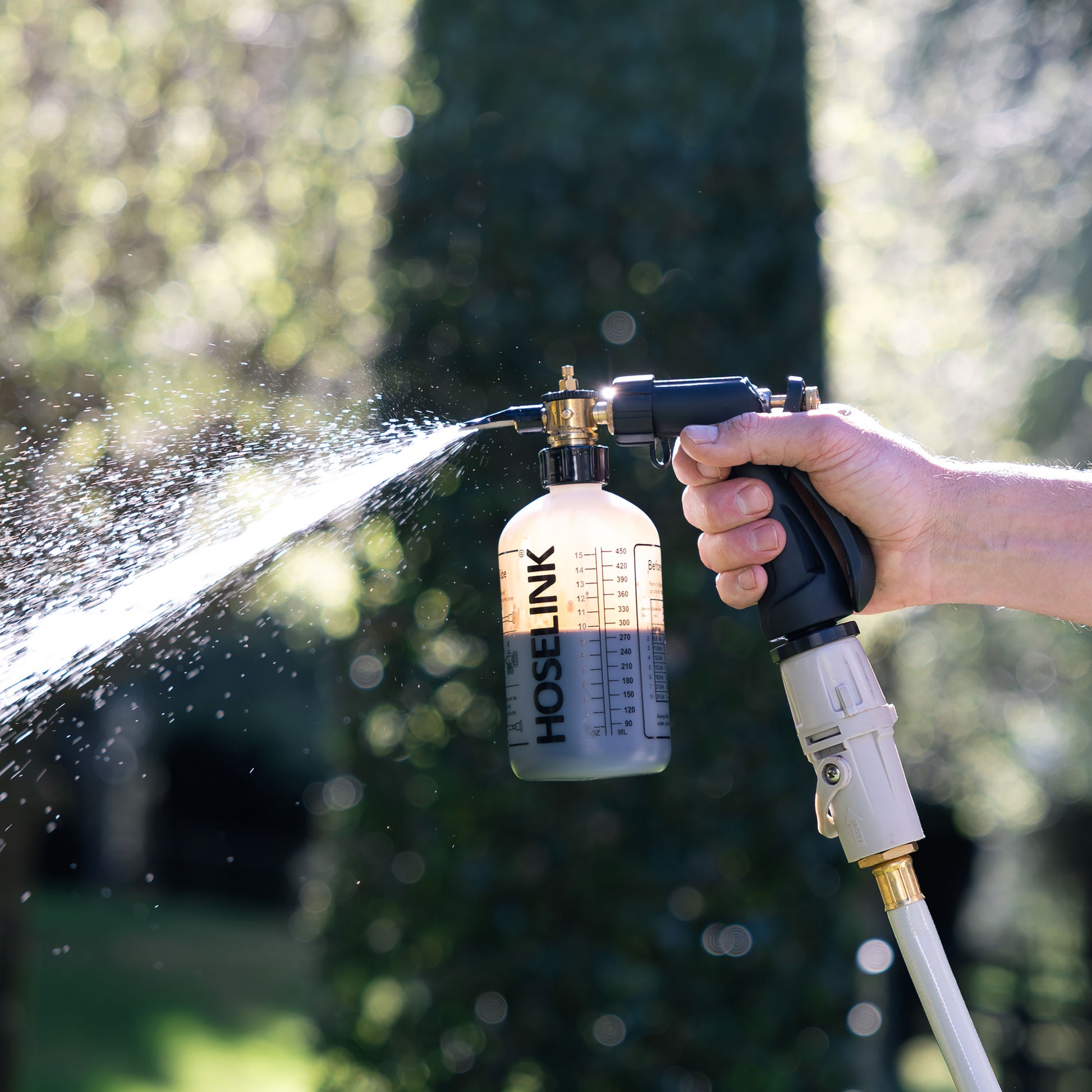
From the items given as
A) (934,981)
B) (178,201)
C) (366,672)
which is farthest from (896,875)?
(178,201)

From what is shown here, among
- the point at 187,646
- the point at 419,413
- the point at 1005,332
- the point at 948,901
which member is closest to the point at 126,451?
the point at 419,413

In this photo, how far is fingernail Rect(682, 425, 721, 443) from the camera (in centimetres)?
156

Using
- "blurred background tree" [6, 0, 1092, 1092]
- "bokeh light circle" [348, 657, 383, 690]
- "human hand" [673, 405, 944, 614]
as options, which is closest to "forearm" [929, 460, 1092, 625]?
→ "human hand" [673, 405, 944, 614]

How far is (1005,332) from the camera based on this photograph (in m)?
5.77

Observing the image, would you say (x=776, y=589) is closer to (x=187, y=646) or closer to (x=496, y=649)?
(x=496, y=649)

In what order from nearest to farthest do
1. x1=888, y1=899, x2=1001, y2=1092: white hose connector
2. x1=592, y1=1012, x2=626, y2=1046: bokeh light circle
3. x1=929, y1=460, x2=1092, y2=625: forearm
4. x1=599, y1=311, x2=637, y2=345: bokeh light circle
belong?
x1=888, y1=899, x2=1001, y2=1092: white hose connector
x1=929, y1=460, x2=1092, y2=625: forearm
x1=592, y1=1012, x2=626, y2=1046: bokeh light circle
x1=599, y1=311, x2=637, y2=345: bokeh light circle

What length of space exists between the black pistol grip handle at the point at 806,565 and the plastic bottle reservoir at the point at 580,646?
7.7 inches

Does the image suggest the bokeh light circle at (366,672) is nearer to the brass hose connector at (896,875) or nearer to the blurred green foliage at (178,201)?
the blurred green foliage at (178,201)

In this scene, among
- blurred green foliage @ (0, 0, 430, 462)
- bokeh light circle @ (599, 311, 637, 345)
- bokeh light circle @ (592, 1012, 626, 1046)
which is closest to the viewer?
bokeh light circle @ (592, 1012, 626, 1046)

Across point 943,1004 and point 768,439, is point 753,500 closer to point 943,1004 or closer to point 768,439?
point 768,439

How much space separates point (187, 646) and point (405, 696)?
424cm

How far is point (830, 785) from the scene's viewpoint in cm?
152

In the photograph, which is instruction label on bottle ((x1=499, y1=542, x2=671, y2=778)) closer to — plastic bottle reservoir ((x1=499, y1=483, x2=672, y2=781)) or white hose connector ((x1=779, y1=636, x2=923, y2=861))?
plastic bottle reservoir ((x1=499, y1=483, x2=672, y2=781))

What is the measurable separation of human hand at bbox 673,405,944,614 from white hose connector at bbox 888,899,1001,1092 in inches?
20.3
